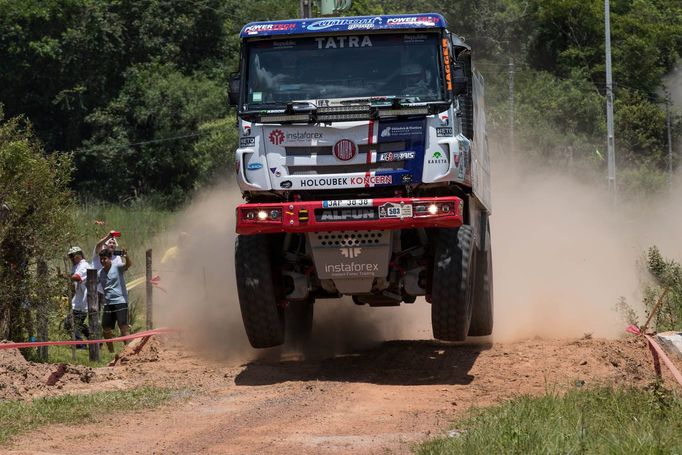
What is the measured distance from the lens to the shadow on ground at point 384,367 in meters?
12.1

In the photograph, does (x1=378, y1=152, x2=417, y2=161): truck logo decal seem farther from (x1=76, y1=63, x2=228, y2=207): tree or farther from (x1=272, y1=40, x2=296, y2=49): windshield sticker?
(x1=76, y1=63, x2=228, y2=207): tree

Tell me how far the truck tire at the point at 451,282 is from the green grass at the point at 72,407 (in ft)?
8.86

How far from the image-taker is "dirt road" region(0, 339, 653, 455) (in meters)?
8.62

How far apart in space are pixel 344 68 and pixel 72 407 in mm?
4379

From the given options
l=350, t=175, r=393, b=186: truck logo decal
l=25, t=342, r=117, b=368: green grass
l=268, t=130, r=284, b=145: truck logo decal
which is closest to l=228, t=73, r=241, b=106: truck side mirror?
l=268, t=130, r=284, b=145: truck logo decal

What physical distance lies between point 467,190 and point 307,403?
3.18 meters

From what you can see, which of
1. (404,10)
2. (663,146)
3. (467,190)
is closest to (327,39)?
(467,190)

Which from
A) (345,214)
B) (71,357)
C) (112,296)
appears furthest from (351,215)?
(112,296)

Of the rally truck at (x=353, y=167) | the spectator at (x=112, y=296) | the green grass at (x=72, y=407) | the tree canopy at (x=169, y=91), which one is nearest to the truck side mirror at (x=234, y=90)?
the rally truck at (x=353, y=167)

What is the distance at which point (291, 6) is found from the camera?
58375 millimetres

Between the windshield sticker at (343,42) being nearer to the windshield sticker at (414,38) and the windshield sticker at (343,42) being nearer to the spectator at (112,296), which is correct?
the windshield sticker at (414,38)

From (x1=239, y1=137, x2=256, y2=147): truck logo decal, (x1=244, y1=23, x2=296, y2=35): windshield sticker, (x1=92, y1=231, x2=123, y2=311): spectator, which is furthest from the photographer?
(x1=92, y1=231, x2=123, y2=311): spectator

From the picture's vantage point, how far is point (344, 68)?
11984mm

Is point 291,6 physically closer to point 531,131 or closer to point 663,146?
point 531,131
